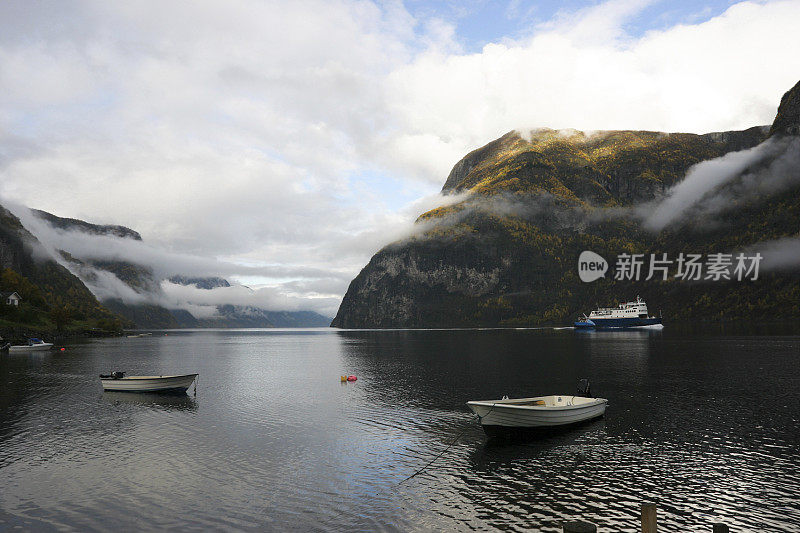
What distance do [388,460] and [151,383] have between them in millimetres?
48845

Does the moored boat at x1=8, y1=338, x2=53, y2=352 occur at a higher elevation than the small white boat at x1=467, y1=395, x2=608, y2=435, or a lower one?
lower

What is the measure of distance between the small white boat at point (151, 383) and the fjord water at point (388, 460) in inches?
60.5

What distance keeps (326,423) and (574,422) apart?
975 inches

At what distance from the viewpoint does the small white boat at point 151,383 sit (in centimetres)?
6894

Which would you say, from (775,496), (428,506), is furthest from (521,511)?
(775,496)

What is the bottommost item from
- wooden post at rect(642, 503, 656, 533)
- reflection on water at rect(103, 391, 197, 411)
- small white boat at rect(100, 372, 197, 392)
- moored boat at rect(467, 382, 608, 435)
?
reflection on water at rect(103, 391, 197, 411)

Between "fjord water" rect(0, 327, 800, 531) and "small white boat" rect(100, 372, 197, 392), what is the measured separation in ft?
5.04

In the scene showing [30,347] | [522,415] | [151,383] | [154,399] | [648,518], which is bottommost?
[30,347]

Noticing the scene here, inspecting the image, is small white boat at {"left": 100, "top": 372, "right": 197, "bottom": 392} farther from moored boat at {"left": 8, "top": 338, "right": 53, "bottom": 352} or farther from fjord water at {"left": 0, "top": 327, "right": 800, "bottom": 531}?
moored boat at {"left": 8, "top": 338, "right": 53, "bottom": 352}

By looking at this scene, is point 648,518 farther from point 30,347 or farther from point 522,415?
point 30,347

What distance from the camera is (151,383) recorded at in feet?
227

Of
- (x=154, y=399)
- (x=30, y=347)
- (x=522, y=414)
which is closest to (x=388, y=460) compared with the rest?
(x=522, y=414)

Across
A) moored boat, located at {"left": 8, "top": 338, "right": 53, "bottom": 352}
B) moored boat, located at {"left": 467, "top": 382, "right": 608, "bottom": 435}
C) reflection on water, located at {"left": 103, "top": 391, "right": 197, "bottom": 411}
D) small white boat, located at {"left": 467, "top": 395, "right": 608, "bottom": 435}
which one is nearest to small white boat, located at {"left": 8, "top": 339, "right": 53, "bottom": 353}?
moored boat, located at {"left": 8, "top": 338, "right": 53, "bottom": 352}

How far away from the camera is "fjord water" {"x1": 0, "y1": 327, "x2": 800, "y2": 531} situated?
83.9 feet
